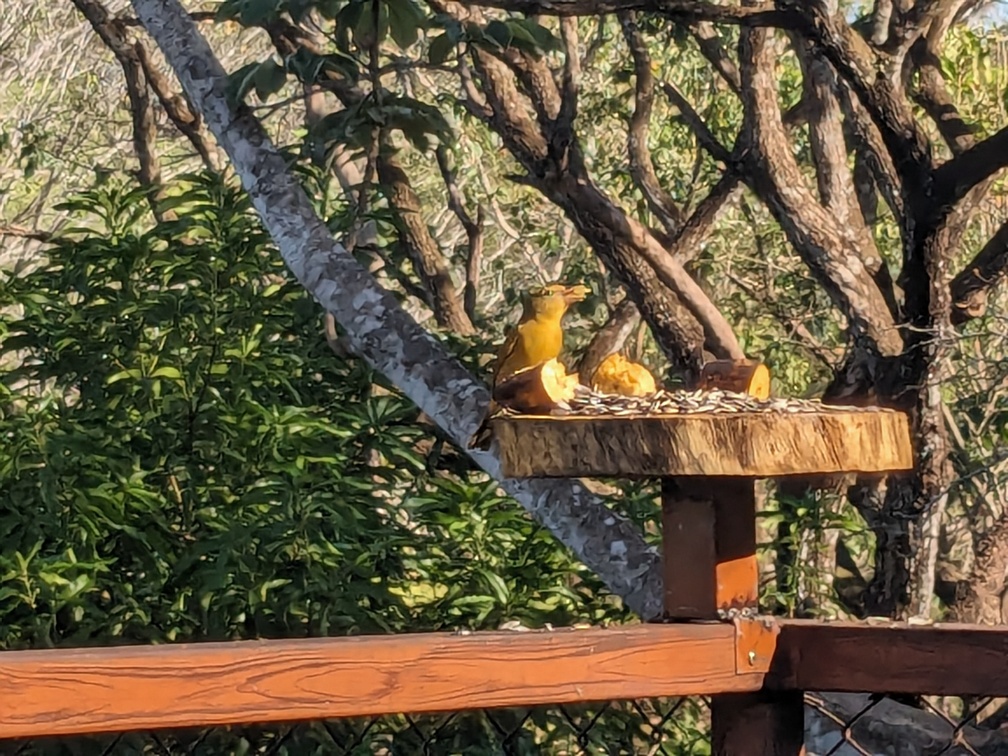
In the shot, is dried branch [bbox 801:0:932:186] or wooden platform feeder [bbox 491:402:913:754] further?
dried branch [bbox 801:0:932:186]

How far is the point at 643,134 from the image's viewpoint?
497 cm

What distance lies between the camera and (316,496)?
10.1 feet

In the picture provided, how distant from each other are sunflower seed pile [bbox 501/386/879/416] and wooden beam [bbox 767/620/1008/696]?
208 mm

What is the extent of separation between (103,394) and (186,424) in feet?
0.79

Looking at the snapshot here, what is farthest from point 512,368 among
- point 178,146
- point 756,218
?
point 178,146

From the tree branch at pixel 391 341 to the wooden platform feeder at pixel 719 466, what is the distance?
1642mm

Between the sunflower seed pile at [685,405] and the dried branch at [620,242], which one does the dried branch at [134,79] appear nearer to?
the dried branch at [620,242]

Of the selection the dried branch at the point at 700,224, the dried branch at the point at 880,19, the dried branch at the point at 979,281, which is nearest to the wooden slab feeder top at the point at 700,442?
the dried branch at the point at 979,281

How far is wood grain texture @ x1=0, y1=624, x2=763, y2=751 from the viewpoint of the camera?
3.56ft

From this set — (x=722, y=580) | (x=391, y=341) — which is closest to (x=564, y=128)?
(x=391, y=341)

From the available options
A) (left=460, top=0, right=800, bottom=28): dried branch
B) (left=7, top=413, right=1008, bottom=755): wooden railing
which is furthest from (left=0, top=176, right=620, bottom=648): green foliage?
(left=7, top=413, right=1008, bottom=755): wooden railing

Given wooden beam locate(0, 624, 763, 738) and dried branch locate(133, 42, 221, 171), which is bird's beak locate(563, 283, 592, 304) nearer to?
wooden beam locate(0, 624, 763, 738)

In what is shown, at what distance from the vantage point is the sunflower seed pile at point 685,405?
1.50 m

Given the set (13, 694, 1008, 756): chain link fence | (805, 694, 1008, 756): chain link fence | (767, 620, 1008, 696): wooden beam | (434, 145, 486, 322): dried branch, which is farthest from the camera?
(434, 145, 486, 322): dried branch
